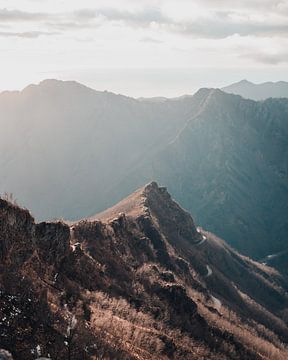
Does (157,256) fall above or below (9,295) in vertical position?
below

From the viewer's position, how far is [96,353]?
5366cm

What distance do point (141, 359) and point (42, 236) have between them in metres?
33.5

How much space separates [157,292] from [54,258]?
3440 centimetres

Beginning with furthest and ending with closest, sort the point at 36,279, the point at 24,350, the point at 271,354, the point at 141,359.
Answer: the point at 271,354 → the point at 36,279 → the point at 141,359 → the point at 24,350

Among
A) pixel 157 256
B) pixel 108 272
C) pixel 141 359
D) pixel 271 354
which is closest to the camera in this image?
pixel 141 359

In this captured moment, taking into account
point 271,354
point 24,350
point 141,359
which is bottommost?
point 271,354

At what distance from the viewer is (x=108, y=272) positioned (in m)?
108

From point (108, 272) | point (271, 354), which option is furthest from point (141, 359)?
point (271, 354)

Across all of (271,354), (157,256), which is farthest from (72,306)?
(157,256)

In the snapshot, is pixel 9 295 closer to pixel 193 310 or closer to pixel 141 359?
pixel 141 359

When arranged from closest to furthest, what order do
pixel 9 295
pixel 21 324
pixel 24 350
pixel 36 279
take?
pixel 24 350 → pixel 21 324 → pixel 9 295 → pixel 36 279

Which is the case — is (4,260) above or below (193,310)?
above

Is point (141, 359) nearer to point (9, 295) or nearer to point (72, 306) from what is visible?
point (72, 306)

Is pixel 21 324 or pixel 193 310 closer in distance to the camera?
pixel 21 324
